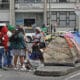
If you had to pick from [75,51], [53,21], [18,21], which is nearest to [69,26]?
[53,21]

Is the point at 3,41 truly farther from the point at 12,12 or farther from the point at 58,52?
the point at 12,12

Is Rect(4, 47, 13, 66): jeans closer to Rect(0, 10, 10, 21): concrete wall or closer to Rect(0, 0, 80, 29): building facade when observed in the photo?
Rect(0, 0, 80, 29): building facade

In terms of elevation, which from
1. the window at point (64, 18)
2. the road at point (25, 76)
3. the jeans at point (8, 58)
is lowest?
the window at point (64, 18)

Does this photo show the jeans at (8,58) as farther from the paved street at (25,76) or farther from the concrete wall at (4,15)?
the concrete wall at (4,15)

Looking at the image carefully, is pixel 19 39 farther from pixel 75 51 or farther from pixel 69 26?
pixel 69 26

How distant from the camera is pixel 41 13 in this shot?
74688 millimetres

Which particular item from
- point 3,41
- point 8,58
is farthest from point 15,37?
point 8,58

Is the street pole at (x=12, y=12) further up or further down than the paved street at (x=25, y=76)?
further down

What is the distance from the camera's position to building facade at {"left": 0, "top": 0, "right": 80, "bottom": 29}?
73.2m

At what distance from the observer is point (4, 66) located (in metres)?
17.3

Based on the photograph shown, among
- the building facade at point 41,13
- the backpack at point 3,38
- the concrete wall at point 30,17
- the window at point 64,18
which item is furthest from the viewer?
the concrete wall at point 30,17

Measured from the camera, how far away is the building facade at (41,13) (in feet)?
240

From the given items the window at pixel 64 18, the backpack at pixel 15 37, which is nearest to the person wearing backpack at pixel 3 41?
the backpack at pixel 15 37

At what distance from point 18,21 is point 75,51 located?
2186 inches
